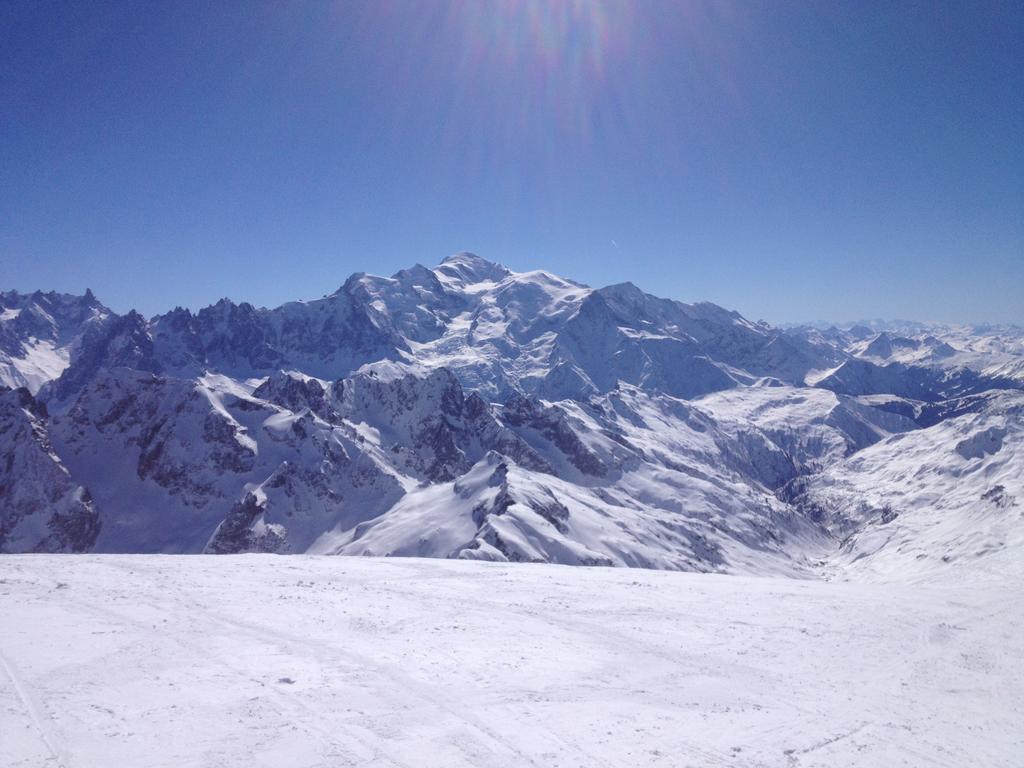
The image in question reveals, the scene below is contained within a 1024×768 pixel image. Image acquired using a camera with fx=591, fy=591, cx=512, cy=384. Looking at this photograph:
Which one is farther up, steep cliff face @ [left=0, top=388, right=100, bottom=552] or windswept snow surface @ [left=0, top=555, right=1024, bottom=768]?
windswept snow surface @ [left=0, top=555, right=1024, bottom=768]

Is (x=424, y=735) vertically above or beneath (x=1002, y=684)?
beneath

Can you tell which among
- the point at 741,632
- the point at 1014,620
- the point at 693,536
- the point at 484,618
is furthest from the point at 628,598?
the point at 693,536

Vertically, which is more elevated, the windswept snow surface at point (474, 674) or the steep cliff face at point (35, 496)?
the windswept snow surface at point (474, 674)

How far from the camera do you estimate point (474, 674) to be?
21.6 metres

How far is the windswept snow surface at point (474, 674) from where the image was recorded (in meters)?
16.6

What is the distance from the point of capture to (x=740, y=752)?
1789 cm

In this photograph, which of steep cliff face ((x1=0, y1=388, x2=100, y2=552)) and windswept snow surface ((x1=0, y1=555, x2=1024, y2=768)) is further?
steep cliff face ((x1=0, y1=388, x2=100, y2=552))

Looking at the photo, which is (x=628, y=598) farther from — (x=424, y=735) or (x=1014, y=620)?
(x=1014, y=620)

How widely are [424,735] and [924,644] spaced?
26.6 metres

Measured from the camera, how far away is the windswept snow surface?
16.6 m

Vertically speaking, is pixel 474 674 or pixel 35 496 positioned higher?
pixel 474 674

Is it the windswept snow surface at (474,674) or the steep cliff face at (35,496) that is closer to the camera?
the windswept snow surface at (474,674)

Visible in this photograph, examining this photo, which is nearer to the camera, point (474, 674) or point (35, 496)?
point (474, 674)

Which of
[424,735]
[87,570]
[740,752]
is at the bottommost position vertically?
[87,570]
